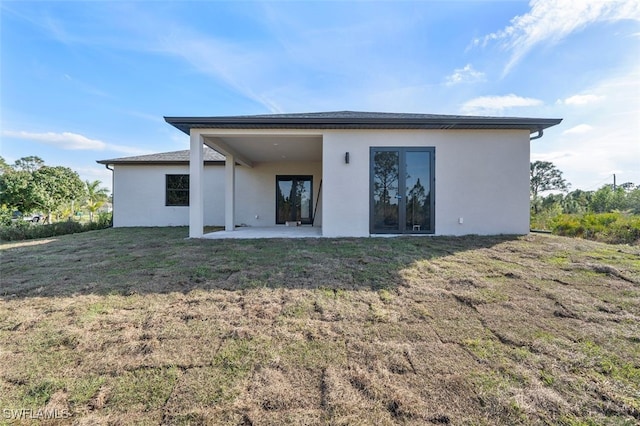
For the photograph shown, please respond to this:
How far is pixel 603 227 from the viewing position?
26.7 ft

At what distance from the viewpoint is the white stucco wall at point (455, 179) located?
23.9 ft

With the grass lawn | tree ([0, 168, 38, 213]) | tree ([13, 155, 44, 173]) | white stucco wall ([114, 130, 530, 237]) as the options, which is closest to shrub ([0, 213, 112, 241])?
tree ([0, 168, 38, 213])

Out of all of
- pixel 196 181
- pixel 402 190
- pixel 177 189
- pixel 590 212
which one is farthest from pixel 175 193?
pixel 590 212

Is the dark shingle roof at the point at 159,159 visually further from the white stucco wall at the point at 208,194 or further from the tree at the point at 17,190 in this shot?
the tree at the point at 17,190

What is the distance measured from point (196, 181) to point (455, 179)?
7099 mm

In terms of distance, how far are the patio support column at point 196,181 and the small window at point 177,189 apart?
5.20 meters

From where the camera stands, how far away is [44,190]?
573 inches

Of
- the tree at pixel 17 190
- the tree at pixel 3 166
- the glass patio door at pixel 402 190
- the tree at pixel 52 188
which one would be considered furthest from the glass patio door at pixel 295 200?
the tree at pixel 3 166

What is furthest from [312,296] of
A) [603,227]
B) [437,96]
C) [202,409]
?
[437,96]

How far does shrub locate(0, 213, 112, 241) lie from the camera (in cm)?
902

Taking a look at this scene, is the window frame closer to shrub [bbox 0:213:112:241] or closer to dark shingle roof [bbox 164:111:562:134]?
shrub [bbox 0:213:112:241]

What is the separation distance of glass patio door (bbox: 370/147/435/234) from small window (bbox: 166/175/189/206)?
876 cm

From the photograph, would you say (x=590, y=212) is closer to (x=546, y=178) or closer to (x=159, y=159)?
(x=546, y=178)

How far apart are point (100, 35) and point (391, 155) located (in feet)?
34.8
